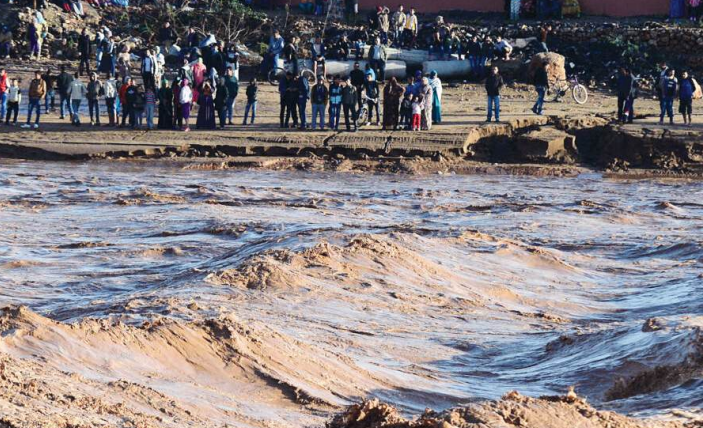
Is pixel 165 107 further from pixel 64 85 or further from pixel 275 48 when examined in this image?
pixel 275 48

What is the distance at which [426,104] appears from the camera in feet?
82.1

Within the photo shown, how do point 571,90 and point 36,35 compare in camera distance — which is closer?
point 571,90

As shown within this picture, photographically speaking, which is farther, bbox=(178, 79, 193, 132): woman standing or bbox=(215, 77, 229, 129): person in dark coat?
bbox=(215, 77, 229, 129): person in dark coat

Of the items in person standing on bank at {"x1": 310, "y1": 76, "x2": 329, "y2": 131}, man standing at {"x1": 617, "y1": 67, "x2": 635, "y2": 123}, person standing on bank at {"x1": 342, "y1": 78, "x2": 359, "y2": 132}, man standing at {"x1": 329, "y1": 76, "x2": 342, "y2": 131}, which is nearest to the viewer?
person standing on bank at {"x1": 342, "y1": 78, "x2": 359, "y2": 132}

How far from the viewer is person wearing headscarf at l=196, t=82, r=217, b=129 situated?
83.2 ft

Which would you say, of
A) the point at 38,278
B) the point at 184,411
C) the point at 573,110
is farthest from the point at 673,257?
the point at 573,110

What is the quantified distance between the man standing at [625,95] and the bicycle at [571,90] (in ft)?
10.5

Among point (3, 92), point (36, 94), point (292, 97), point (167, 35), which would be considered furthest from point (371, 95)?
point (167, 35)

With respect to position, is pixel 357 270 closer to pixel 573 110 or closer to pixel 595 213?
pixel 595 213

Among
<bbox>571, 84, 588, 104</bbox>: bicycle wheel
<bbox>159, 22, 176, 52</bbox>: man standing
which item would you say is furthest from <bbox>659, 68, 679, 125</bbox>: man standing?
<bbox>159, 22, 176, 52</bbox>: man standing

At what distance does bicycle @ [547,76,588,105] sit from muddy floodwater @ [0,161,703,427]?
7713mm

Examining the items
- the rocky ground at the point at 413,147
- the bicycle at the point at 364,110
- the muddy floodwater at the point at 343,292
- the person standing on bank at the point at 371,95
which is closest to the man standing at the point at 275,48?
the bicycle at the point at 364,110

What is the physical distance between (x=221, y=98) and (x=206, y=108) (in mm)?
412

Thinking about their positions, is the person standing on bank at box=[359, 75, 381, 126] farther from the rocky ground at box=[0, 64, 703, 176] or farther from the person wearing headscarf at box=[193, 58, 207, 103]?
the person wearing headscarf at box=[193, 58, 207, 103]
